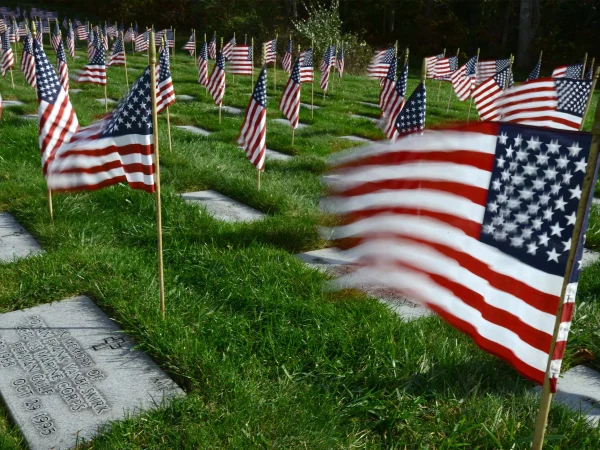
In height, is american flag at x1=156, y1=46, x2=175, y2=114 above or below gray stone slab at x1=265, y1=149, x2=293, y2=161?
above

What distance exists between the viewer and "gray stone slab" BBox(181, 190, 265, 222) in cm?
568

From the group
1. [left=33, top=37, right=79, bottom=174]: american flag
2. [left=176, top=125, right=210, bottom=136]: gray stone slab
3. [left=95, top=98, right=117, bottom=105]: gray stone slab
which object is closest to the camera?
[left=33, top=37, right=79, bottom=174]: american flag

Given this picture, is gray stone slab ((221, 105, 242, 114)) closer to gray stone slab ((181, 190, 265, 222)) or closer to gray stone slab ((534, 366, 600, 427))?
gray stone slab ((181, 190, 265, 222))

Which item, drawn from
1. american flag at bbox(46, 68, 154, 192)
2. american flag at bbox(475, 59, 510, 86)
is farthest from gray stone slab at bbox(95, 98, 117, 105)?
american flag at bbox(46, 68, 154, 192)

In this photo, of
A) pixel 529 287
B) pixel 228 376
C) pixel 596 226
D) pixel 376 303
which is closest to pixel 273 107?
pixel 596 226

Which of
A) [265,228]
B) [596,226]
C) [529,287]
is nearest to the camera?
[529,287]

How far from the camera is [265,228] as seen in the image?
521cm

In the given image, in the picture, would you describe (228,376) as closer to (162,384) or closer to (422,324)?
(162,384)

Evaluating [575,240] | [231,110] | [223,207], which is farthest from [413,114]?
[231,110]

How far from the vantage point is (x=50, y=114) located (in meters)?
4.34

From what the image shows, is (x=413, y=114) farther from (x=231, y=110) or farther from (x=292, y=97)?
(x=231, y=110)

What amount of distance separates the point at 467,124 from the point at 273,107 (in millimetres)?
9782

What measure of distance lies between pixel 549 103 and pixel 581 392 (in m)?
3.21

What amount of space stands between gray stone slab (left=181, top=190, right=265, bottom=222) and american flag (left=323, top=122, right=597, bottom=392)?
291 centimetres
